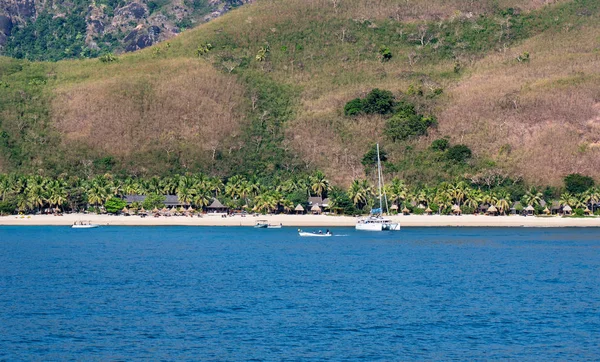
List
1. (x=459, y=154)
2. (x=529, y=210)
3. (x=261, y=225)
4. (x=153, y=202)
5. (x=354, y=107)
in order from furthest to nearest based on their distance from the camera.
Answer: (x=354, y=107)
(x=459, y=154)
(x=153, y=202)
(x=529, y=210)
(x=261, y=225)

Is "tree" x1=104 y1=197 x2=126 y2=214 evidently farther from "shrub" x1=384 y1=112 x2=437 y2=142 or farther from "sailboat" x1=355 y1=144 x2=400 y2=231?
"shrub" x1=384 y1=112 x2=437 y2=142

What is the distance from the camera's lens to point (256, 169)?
566 ft

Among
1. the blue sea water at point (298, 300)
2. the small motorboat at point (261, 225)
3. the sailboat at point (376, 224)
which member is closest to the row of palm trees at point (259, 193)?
the small motorboat at point (261, 225)

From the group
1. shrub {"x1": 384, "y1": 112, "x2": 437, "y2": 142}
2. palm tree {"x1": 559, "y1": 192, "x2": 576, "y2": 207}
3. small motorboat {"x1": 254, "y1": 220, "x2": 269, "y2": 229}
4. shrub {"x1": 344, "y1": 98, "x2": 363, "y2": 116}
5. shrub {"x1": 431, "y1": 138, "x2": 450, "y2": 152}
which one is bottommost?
small motorboat {"x1": 254, "y1": 220, "x2": 269, "y2": 229}

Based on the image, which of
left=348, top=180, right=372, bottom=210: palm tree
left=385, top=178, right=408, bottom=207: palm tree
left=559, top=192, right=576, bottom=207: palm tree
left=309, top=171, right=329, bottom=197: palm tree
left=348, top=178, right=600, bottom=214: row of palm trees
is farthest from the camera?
left=309, top=171, right=329, bottom=197: palm tree

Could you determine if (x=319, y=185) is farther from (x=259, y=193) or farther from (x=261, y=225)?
(x=261, y=225)

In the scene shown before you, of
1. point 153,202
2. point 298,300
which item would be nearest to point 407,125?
point 153,202

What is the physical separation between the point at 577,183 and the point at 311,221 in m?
47.9

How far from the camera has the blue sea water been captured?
49.7 meters

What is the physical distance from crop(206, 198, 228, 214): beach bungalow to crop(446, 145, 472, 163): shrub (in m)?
45.1

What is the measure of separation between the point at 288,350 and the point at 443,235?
74656 mm

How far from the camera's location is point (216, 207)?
150 m

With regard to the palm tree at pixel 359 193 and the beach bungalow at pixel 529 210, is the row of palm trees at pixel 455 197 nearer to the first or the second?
the palm tree at pixel 359 193

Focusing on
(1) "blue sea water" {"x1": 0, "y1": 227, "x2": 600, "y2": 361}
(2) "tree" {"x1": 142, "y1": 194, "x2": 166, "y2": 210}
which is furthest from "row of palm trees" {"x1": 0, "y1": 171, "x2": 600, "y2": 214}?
(1) "blue sea water" {"x1": 0, "y1": 227, "x2": 600, "y2": 361}
